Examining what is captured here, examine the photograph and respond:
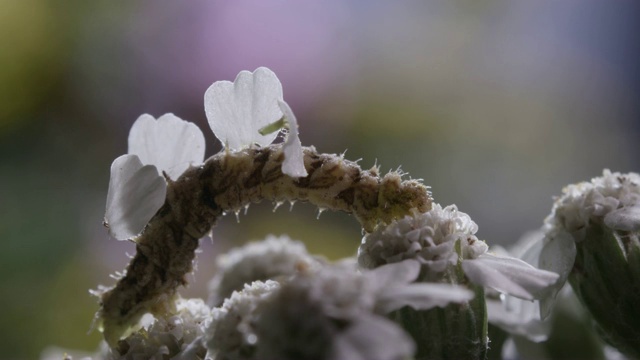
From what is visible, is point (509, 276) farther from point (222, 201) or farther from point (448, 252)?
point (222, 201)

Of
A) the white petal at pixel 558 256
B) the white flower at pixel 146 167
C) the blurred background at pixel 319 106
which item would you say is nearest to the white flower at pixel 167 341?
the white flower at pixel 146 167

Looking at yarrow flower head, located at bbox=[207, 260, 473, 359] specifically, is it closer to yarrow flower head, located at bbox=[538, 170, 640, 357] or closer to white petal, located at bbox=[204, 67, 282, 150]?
white petal, located at bbox=[204, 67, 282, 150]

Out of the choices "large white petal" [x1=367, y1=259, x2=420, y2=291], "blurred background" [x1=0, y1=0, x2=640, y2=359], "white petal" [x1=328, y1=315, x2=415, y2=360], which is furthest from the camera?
"blurred background" [x1=0, y1=0, x2=640, y2=359]

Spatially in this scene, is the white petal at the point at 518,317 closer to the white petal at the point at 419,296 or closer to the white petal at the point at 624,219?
the white petal at the point at 624,219

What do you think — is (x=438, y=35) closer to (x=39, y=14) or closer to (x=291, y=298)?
(x=39, y=14)

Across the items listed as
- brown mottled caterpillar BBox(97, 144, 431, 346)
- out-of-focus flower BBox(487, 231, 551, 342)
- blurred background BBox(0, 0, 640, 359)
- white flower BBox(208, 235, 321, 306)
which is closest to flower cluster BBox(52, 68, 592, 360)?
brown mottled caterpillar BBox(97, 144, 431, 346)

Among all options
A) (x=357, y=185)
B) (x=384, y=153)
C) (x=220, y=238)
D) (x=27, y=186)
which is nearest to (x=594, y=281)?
(x=357, y=185)

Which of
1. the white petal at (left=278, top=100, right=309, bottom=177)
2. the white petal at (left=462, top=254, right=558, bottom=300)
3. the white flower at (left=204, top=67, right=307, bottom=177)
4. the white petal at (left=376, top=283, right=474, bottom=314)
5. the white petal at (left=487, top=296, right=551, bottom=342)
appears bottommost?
the white petal at (left=376, top=283, right=474, bottom=314)
